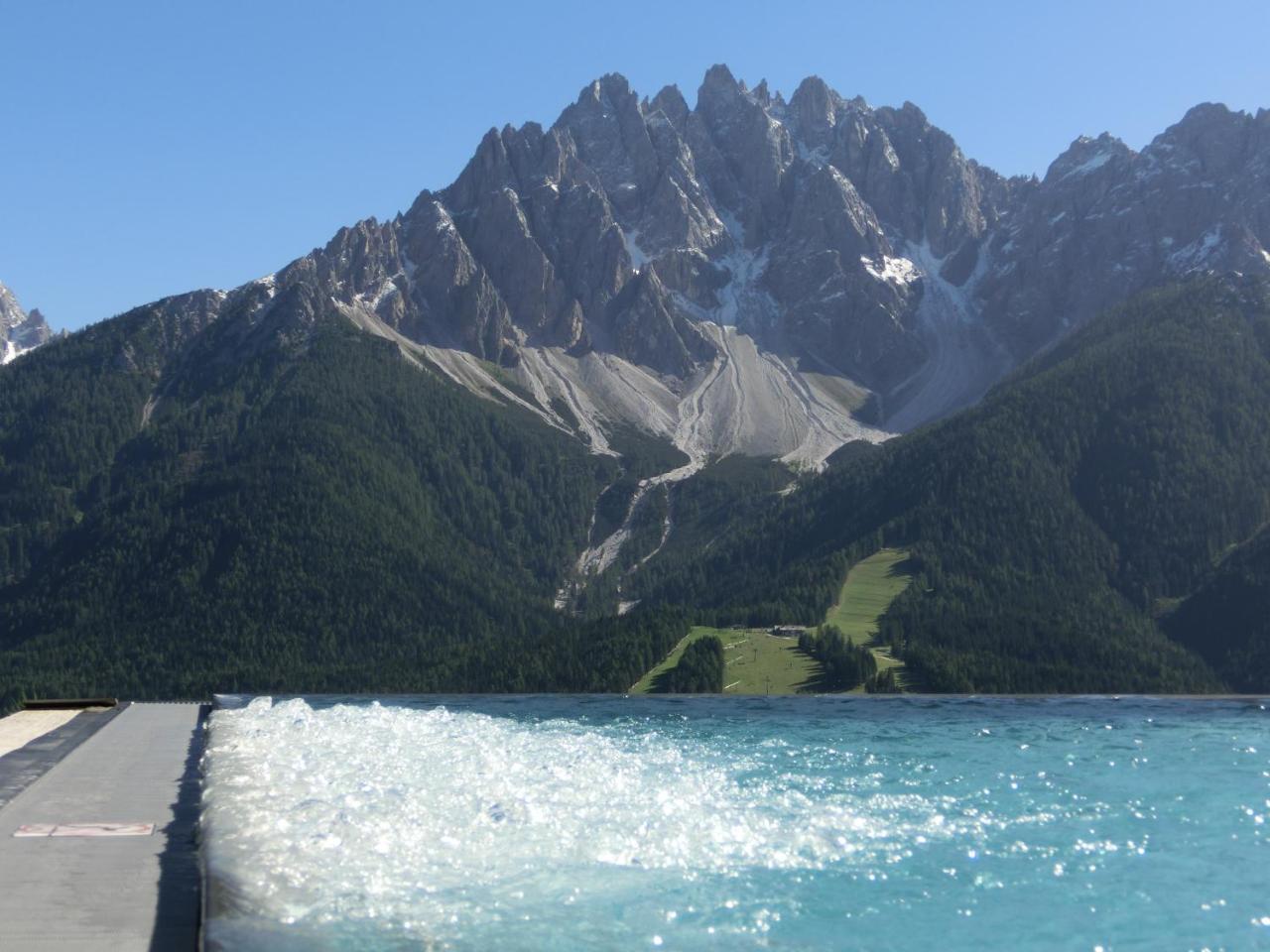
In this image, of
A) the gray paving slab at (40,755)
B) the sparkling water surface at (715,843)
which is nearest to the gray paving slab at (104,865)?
the gray paving slab at (40,755)

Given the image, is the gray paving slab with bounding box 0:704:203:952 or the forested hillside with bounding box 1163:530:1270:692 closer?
the gray paving slab with bounding box 0:704:203:952

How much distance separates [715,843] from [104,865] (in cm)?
1704

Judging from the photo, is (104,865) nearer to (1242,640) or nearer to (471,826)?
(471,826)

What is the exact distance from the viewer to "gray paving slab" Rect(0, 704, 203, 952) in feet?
97.7

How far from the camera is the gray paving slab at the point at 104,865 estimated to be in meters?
29.8

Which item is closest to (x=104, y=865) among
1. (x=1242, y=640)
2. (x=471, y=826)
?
(x=471, y=826)

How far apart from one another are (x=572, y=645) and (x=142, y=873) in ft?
424

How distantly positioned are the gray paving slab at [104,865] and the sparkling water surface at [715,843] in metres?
1.01

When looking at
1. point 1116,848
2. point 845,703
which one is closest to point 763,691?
point 845,703

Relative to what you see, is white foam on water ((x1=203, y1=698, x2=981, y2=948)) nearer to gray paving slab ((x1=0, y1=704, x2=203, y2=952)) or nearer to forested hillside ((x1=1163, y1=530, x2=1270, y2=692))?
gray paving slab ((x1=0, y1=704, x2=203, y2=952))

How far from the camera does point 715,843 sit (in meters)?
42.4

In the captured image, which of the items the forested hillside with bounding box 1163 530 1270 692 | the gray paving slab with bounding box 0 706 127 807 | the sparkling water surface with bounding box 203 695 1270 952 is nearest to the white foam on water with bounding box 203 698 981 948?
the sparkling water surface with bounding box 203 695 1270 952

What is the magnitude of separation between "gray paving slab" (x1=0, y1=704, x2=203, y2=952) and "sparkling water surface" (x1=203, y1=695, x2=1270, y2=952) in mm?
1011

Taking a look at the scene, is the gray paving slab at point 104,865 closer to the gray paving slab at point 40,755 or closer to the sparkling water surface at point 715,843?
the gray paving slab at point 40,755
